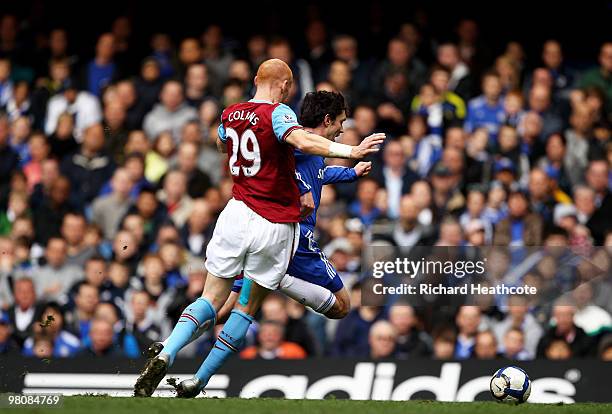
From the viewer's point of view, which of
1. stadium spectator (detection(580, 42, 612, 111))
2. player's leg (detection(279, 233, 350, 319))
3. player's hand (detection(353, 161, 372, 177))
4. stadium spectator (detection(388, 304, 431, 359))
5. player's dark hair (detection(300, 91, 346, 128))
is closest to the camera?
player's hand (detection(353, 161, 372, 177))

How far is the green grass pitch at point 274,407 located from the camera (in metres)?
7.33

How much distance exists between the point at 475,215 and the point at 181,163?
326cm

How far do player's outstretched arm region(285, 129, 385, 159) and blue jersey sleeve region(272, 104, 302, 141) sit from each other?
0.05 metres

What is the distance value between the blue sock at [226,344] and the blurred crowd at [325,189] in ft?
10.6

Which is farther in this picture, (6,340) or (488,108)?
(488,108)

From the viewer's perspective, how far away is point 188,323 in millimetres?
8078

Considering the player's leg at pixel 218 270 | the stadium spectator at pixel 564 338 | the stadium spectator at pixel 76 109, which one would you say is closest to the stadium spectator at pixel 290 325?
the stadium spectator at pixel 564 338

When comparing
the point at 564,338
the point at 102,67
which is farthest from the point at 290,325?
the point at 102,67

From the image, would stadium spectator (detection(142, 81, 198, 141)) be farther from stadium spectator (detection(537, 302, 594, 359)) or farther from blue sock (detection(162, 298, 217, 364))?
blue sock (detection(162, 298, 217, 364))

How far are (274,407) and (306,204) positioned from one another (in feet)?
4.62

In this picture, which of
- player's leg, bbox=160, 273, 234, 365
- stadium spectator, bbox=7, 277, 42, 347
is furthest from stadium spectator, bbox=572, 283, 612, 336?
stadium spectator, bbox=7, 277, 42, 347

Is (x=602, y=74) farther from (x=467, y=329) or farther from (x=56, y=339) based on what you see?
(x=56, y=339)

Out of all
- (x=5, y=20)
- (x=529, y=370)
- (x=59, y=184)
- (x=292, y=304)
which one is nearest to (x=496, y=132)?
(x=292, y=304)

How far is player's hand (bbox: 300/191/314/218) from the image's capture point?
8.43 meters
